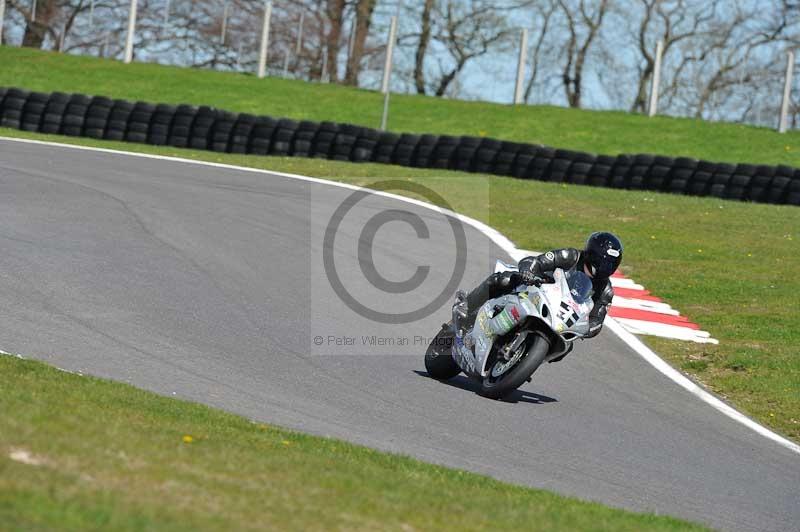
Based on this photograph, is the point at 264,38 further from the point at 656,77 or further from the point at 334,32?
the point at 334,32

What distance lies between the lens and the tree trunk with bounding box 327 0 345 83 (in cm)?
4866

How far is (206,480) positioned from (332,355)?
15.8ft

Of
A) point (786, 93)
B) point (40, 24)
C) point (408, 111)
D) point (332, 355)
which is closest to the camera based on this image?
point (332, 355)

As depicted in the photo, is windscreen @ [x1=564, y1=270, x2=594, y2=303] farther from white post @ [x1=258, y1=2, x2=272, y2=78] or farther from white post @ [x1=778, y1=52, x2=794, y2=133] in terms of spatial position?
white post @ [x1=258, y1=2, x2=272, y2=78]

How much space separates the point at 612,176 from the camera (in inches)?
979

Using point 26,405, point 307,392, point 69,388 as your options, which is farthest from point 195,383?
point 26,405

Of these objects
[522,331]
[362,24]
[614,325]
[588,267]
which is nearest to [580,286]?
[588,267]

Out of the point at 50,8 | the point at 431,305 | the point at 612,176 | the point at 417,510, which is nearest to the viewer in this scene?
the point at 417,510

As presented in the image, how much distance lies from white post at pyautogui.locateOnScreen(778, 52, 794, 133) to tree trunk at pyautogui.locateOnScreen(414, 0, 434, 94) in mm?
20507

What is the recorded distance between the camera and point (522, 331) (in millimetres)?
8977

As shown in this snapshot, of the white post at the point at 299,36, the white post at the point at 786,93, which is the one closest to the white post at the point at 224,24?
the white post at the point at 299,36

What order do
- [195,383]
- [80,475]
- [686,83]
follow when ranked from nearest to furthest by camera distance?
[80,475] < [195,383] < [686,83]

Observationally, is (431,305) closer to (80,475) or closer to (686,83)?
(80,475)

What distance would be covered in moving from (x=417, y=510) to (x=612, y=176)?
20374mm
